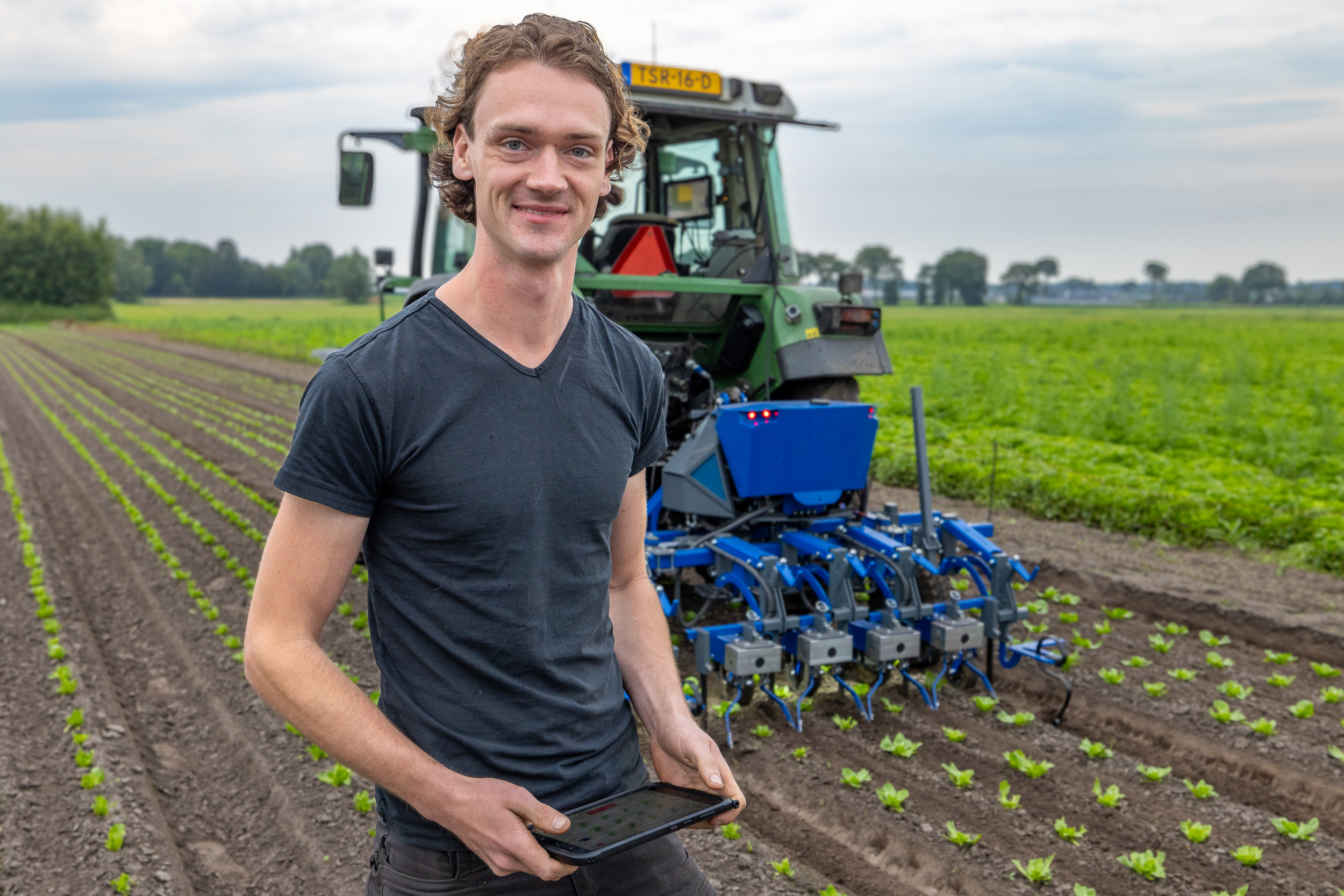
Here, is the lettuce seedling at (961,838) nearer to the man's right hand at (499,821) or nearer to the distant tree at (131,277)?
the man's right hand at (499,821)

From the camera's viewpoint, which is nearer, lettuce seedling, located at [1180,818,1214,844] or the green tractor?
lettuce seedling, located at [1180,818,1214,844]

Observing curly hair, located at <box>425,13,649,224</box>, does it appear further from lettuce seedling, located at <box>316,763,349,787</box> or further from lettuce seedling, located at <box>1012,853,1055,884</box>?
lettuce seedling, located at <box>316,763,349,787</box>

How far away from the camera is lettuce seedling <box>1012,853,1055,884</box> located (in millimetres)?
3217

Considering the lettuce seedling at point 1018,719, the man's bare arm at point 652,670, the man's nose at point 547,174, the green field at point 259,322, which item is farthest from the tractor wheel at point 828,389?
the green field at point 259,322

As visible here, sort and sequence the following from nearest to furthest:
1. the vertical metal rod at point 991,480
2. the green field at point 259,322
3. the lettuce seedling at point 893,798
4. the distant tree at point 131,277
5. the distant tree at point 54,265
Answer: the lettuce seedling at point 893,798 → the vertical metal rod at point 991,480 → the green field at point 259,322 → the distant tree at point 54,265 → the distant tree at point 131,277

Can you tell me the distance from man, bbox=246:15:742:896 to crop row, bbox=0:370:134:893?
8.14 feet

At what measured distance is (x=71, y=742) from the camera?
441 cm

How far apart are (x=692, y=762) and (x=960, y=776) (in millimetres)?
2599

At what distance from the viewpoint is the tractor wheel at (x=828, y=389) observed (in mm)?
5551

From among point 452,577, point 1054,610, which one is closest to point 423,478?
point 452,577

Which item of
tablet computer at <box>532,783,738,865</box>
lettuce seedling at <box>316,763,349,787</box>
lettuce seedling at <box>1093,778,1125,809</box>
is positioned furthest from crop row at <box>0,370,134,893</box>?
lettuce seedling at <box>1093,778,1125,809</box>

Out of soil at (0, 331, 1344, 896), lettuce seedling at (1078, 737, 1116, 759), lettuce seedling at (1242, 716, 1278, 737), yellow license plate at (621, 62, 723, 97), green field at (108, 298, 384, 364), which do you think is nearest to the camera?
soil at (0, 331, 1344, 896)

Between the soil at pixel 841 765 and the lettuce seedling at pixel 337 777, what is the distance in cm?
3

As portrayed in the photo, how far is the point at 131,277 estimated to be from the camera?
91375 millimetres
